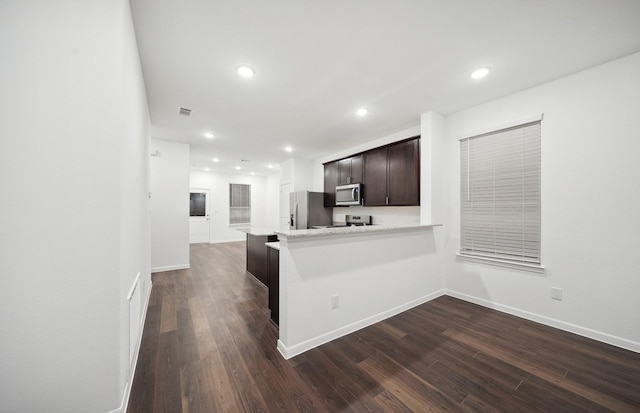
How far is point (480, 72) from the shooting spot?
94.3 inches

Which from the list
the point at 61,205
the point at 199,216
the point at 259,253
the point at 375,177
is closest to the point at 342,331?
the point at 259,253

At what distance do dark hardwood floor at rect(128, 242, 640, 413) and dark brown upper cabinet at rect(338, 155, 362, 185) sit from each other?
2.82 metres

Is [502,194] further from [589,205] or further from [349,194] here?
[349,194]

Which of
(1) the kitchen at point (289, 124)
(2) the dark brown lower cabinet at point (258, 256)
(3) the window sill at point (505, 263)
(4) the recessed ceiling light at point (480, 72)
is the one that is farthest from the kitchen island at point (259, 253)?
(4) the recessed ceiling light at point (480, 72)

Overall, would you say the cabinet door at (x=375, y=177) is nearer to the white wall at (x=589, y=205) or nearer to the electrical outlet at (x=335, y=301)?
the white wall at (x=589, y=205)

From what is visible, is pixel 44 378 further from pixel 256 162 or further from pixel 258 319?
pixel 256 162

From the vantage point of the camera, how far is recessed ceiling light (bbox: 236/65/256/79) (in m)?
2.31

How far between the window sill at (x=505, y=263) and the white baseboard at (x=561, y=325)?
511 millimetres

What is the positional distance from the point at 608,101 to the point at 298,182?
216 inches

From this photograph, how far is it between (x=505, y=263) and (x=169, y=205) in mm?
5912

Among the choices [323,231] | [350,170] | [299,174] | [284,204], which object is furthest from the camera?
[284,204]

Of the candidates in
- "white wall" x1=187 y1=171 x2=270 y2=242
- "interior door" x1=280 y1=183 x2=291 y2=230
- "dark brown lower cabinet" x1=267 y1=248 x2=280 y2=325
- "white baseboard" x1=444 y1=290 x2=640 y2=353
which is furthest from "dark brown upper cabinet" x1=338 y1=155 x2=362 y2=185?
"white wall" x1=187 y1=171 x2=270 y2=242

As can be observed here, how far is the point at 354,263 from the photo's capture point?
2.50 meters

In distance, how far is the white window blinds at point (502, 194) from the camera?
2717 mm
